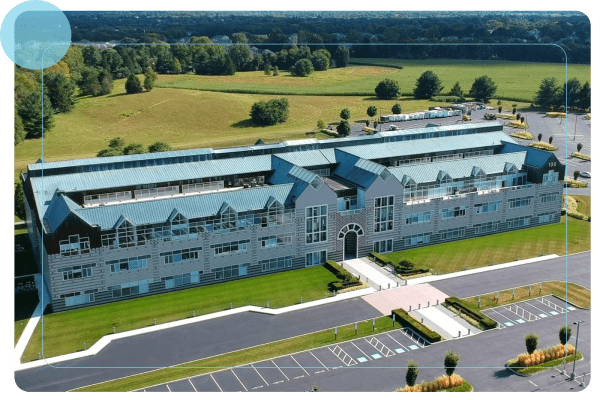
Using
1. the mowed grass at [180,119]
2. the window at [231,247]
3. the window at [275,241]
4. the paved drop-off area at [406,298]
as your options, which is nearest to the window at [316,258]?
the window at [275,241]

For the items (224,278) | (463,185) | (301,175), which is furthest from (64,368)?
(463,185)

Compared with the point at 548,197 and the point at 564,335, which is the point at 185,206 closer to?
the point at 564,335

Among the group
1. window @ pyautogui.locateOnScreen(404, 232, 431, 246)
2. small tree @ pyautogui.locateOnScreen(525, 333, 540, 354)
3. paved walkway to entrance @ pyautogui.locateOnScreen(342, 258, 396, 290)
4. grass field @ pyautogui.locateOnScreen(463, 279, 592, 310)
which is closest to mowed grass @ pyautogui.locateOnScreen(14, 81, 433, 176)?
window @ pyautogui.locateOnScreen(404, 232, 431, 246)

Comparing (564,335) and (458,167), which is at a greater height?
(458,167)

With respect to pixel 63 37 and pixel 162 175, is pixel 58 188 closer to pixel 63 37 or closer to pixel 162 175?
pixel 162 175

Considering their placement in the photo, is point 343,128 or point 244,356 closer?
point 244,356

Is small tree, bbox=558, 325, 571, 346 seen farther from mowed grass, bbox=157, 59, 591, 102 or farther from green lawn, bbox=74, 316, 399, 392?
mowed grass, bbox=157, 59, 591, 102
